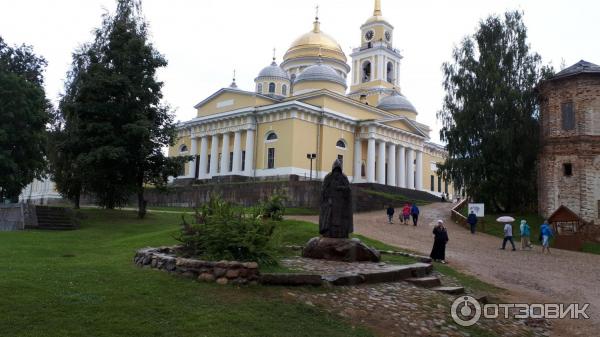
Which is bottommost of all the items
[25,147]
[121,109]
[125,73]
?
[25,147]

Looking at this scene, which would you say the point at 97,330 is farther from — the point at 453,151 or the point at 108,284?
the point at 453,151

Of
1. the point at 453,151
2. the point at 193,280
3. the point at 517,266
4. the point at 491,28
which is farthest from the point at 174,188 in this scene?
the point at 193,280

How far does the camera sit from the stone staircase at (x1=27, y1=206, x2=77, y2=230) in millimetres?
25125

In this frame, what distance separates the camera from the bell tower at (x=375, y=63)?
61.8 m

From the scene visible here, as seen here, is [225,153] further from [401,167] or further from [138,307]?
[138,307]

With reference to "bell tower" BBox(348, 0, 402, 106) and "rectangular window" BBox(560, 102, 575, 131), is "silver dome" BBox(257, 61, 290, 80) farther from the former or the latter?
"rectangular window" BBox(560, 102, 575, 131)

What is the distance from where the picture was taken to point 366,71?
64.2 m

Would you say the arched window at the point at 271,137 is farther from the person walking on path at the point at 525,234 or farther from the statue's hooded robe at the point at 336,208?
the statue's hooded robe at the point at 336,208

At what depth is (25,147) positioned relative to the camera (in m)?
30.1

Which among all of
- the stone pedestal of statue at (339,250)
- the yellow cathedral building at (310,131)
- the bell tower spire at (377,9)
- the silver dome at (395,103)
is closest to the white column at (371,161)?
the yellow cathedral building at (310,131)

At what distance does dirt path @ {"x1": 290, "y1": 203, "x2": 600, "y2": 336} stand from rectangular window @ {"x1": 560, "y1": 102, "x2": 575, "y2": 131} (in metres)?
6.90

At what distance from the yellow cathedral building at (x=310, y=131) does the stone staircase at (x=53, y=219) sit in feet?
50.0

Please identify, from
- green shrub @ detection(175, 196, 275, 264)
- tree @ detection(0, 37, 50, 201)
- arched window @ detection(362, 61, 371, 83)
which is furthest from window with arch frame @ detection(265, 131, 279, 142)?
green shrub @ detection(175, 196, 275, 264)

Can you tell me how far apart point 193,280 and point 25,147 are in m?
25.2
